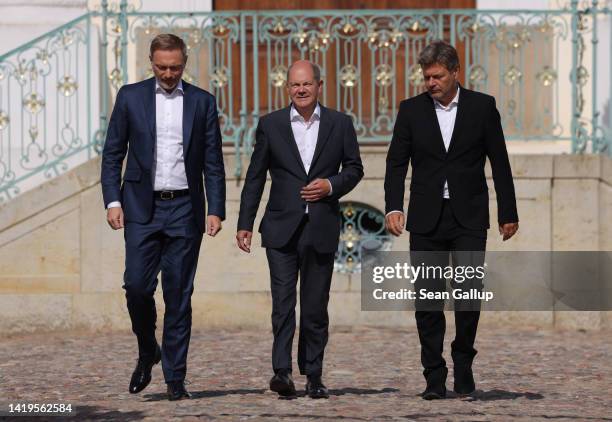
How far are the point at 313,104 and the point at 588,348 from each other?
418 centimetres

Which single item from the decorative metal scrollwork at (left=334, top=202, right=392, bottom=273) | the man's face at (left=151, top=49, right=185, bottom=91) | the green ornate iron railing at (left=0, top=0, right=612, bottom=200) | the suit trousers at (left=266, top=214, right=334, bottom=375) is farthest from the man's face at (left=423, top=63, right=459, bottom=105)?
the decorative metal scrollwork at (left=334, top=202, right=392, bottom=273)

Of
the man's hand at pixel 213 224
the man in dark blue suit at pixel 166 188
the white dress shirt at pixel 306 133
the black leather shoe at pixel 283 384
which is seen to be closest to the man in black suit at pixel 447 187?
the white dress shirt at pixel 306 133

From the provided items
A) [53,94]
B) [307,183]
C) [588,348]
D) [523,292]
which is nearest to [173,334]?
[307,183]

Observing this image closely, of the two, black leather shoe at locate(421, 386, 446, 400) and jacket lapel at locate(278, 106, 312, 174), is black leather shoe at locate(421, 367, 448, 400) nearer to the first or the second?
black leather shoe at locate(421, 386, 446, 400)

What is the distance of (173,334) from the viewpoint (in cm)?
891

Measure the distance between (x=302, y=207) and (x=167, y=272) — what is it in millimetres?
810

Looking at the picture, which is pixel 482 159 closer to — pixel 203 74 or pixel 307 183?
pixel 307 183

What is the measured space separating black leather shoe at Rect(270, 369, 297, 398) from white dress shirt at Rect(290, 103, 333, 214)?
1112mm

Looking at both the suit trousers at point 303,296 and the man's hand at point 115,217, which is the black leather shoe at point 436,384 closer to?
the suit trousers at point 303,296

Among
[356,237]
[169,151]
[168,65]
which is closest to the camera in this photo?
[168,65]

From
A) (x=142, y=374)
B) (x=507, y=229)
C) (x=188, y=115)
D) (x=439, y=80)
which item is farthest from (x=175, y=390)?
(x=439, y=80)

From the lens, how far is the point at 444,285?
8.98 meters

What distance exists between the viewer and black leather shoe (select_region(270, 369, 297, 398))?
8938mm

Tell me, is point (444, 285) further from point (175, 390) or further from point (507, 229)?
point (175, 390)
